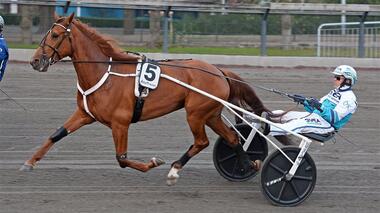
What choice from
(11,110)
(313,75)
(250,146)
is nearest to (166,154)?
(250,146)

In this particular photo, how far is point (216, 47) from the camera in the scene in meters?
22.0

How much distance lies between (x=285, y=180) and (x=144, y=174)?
2.03m

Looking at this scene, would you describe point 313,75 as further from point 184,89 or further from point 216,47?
point 184,89

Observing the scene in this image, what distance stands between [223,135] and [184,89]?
2.32 feet

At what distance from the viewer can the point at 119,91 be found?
28.2ft

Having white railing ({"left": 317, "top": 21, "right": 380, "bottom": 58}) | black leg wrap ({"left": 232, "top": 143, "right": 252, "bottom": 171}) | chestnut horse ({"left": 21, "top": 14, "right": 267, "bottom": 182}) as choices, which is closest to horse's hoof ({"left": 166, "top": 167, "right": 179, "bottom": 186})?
chestnut horse ({"left": 21, "top": 14, "right": 267, "bottom": 182})

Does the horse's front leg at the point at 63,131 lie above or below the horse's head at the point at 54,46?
below

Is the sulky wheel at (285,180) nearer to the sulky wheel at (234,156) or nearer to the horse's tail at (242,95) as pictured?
the sulky wheel at (234,156)

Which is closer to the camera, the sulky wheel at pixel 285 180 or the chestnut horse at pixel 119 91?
the sulky wheel at pixel 285 180

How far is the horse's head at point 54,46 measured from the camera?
8.53 metres

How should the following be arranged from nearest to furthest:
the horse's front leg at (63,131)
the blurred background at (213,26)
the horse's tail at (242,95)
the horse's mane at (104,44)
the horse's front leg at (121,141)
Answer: the horse's front leg at (121,141), the horse's front leg at (63,131), the horse's mane at (104,44), the horse's tail at (242,95), the blurred background at (213,26)

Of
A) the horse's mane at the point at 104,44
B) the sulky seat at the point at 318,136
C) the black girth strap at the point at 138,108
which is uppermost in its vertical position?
the horse's mane at the point at 104,44

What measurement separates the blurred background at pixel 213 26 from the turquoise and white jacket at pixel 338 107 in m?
12.9

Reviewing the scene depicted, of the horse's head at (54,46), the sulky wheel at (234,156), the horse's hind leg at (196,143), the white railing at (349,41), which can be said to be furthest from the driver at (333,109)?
the white railing at (349,41)
